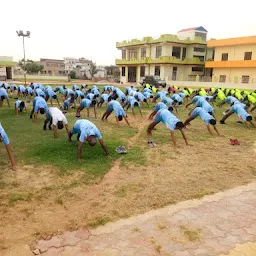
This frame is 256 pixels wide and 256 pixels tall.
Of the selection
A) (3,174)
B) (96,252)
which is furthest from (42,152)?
(96,252)

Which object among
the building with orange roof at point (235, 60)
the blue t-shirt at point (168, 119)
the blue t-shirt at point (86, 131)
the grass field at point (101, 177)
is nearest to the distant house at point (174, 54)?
the building with orange roof at point (235, 60)

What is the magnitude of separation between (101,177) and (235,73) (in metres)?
31.3

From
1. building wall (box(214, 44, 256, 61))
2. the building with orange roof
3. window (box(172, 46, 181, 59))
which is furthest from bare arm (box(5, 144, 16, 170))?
window (box(172, 46, 181, 59))

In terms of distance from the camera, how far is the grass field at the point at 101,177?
14.5 feet

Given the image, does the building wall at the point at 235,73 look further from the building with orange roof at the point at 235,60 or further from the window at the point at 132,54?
the window at the point at 132,54

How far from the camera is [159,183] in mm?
5828

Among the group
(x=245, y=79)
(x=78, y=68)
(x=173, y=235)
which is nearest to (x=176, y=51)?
(x=245, y=79)

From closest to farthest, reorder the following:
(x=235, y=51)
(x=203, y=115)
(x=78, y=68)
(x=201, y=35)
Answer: (x=203, y=115), (x=235, y=51), (x=201, y=35), (x=78, y=68)

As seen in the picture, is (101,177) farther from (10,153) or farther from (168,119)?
(168,119)

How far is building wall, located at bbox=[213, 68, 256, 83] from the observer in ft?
102

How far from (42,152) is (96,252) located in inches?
166

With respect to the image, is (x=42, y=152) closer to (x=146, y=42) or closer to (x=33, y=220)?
(x=33, y=220)

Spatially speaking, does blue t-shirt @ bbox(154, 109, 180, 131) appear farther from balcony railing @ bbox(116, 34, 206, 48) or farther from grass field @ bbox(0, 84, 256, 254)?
balcony railing @ bbox(116, 34, 206, 48)

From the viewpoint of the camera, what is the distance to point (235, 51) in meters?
32.8
